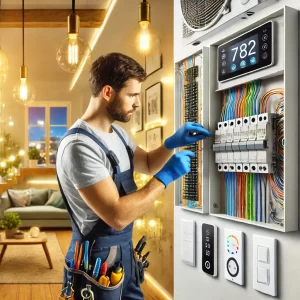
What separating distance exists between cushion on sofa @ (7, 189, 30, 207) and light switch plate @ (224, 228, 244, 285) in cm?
912

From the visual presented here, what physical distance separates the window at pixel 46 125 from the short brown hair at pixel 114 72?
11204 mm

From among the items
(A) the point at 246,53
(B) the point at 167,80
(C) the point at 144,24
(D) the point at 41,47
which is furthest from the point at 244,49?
(D) the point at 41,47

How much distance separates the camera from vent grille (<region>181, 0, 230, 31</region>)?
1628 millimetres

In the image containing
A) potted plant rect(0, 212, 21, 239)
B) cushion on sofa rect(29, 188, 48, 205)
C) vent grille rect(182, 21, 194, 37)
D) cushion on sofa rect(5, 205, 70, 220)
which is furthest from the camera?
cushion on sofa rect(29, 188, 48, 205)

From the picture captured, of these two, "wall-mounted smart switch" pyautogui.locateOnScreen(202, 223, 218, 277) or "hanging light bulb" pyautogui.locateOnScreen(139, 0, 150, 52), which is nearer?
"wall-mounted smart switch" pyautogui.locateOnScreen(202, 223, 218, 277)

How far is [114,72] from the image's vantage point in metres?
2.06

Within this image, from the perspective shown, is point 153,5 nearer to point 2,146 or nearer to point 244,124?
point 244,124

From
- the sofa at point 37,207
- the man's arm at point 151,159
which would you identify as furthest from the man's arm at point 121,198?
the sofa at point 37,207

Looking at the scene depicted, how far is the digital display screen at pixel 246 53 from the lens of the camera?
1.42 meters

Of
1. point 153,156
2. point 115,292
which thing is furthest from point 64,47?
point 115,292

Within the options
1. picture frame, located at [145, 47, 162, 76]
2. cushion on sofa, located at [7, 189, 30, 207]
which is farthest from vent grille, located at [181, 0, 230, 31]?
cushion on sofa, located at [7, 189, 30, 207]

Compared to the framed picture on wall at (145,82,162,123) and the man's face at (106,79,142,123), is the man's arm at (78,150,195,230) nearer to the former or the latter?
the man's face at (106,79,142,123)

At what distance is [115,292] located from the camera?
79.1 inches

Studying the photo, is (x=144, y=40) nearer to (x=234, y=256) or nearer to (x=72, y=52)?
(x=72, y=52)
